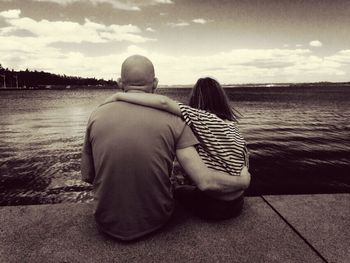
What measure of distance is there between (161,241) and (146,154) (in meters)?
0.77

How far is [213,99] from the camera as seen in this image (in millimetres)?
3182

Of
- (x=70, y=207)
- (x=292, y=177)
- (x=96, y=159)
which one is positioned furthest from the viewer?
(x=292, y=177)

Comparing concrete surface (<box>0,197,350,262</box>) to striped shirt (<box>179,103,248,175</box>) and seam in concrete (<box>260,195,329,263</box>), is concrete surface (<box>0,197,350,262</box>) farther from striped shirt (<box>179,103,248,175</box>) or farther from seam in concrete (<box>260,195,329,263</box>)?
striped shirt (<box>179,103,248,175</box>)

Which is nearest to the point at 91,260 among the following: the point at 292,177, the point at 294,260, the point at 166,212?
the point at 166,212

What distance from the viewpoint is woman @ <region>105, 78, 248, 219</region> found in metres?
2.49

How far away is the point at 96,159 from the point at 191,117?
2.75ft

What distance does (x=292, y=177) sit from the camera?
8867 millimetres

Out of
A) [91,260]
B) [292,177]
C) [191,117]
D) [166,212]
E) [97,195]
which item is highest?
[191,117]

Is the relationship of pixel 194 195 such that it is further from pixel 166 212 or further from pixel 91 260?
→ pixel 91 260

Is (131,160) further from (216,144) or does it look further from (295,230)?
(295,230)

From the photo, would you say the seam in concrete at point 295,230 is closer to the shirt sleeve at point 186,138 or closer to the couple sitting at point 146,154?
the couple sitting at point 146,154

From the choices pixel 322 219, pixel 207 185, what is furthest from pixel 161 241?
pixel 322 219

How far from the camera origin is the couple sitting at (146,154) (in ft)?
8.09

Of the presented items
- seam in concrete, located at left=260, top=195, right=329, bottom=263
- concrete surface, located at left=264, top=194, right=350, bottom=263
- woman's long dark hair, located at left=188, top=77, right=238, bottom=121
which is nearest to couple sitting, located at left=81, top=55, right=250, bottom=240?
woman's long dark hair, located at left=188, top=77, right=238, bottom=121
